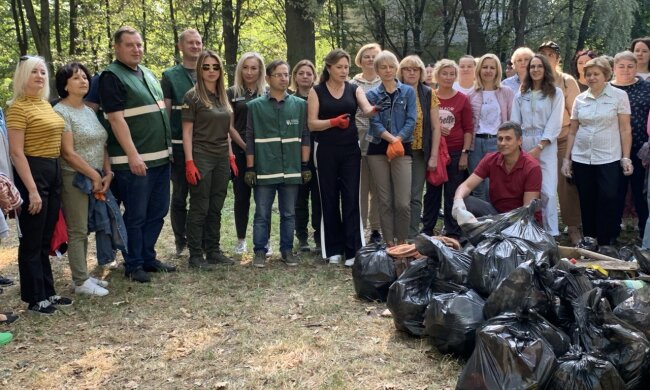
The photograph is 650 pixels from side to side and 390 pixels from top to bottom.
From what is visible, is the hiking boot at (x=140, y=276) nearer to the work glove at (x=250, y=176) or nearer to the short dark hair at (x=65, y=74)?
the work glove at (x=250, y=176)

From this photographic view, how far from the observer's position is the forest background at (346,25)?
1738 centimetres

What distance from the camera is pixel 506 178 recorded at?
541 centimetres

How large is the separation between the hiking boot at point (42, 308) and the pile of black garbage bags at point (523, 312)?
8.80ft

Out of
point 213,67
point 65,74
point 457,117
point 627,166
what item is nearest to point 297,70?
point 213,67

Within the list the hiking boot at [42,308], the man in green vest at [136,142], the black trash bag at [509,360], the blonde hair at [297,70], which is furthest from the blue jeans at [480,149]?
the hiking boot at [42,308]

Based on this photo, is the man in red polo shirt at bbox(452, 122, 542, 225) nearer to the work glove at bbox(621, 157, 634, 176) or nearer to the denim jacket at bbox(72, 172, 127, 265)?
the work glove at bbox(621, 157, 634, 176)

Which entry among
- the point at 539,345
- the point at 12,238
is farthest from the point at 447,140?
the point at 12,238

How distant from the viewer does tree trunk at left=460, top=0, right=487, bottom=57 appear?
18.0m

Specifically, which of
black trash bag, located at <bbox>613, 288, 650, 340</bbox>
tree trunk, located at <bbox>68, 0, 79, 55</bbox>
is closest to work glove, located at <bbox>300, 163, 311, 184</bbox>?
black trash bag, located at <bbox>613, 288, 650, 340</bbox>

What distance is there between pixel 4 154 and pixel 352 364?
2.88 m

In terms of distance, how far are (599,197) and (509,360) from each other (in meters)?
3.63

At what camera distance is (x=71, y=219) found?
503 cm

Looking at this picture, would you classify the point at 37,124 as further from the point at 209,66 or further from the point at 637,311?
the point at 637,311

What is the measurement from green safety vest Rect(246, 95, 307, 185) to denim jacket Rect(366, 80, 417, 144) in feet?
2.39
